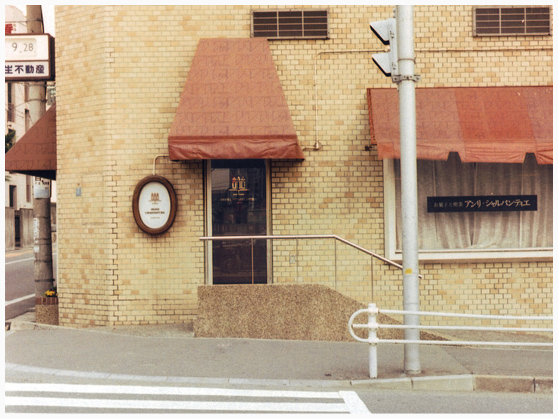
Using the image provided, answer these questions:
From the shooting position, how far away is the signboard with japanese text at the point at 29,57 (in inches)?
432

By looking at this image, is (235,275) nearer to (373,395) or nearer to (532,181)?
(373,395)

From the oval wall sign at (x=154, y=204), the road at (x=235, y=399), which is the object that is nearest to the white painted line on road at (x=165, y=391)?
the road at (x=235, y=399)

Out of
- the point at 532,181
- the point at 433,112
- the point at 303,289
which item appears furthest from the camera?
the point at 532,181

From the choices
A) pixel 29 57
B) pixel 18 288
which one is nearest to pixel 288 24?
pixel 29 57

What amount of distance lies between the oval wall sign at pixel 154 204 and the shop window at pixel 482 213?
165 inches

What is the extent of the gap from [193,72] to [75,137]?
2514 mm

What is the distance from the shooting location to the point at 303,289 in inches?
359

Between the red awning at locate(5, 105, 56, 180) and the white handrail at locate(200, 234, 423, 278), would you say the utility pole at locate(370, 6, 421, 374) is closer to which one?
the white handrail at locate(200, 234, 423, 278)

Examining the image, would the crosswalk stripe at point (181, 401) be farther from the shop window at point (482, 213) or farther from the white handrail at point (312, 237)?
the shop window at point (482, 213)

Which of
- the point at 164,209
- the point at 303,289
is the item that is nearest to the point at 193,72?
the point at 164,209

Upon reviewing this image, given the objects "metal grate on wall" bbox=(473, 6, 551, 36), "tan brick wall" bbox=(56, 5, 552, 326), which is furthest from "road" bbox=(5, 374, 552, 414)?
"metal grate on wall" bbox=(473, 6, 551, 36)

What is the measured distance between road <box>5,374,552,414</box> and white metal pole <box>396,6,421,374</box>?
667 millimetres

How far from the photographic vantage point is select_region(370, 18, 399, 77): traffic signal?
7148 millimetres

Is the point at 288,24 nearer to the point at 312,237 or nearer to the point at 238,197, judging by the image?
the point at 238,197
